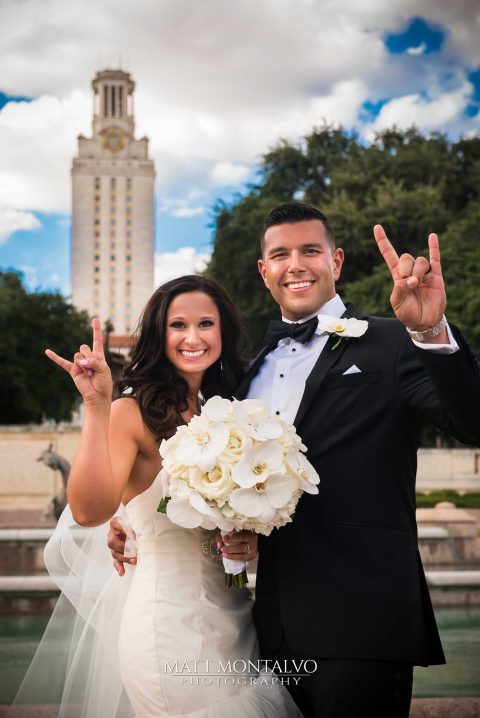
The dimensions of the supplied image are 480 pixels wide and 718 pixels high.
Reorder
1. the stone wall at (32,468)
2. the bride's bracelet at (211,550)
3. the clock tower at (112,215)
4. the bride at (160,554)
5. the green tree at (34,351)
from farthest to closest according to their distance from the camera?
the clock tower at (112,215) → the green tree at (34,351) → the stone wall at (32,468) → the bride's bracelet at (211,550) → the bride at (160,554)

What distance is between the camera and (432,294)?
9.84 ft

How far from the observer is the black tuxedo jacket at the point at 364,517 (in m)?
3.13

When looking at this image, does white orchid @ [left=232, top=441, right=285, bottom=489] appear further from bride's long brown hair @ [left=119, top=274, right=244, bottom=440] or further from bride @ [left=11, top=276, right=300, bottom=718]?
bride's long brown hair @ [left=119, top=274, right=244, bottom=440]

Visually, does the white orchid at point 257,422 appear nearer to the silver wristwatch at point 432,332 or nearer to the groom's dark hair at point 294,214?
the silver wristwatch at point 432,332

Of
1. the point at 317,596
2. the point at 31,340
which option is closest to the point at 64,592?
the point at 317,596

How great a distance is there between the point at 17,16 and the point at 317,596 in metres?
53.7

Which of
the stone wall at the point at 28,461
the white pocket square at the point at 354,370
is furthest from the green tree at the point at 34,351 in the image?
the white pocket square at the point at 354,370

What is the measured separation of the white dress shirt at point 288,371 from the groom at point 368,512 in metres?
0.01

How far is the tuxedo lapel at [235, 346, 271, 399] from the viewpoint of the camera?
12.6 ft

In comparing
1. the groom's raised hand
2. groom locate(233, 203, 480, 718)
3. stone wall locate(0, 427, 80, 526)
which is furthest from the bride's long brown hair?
stone wall locate(0, 427, 80, 526)

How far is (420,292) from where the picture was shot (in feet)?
9.89

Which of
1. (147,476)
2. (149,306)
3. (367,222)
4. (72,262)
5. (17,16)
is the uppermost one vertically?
(17,16)

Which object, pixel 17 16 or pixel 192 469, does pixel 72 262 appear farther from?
pixel 192 469

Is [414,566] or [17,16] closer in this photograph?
[414,566]
